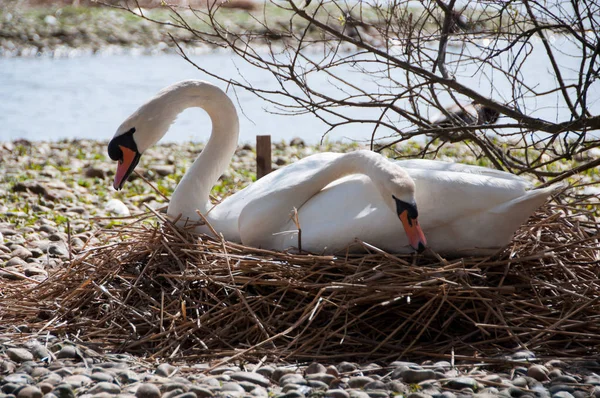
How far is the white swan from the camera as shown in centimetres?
410

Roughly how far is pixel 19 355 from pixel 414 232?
2.00 m

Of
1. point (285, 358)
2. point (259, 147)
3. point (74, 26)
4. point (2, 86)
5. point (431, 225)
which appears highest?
point (74, 26)

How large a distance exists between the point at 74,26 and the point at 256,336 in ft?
81.5

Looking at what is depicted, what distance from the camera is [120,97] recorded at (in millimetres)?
15945

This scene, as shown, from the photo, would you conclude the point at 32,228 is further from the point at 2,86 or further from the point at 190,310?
the point at 2,86

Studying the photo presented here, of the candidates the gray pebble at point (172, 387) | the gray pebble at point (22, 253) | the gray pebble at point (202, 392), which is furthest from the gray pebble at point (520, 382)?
the gray pebble at point (22, 253)

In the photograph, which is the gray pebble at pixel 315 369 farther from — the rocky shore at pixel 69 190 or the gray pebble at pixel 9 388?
the rocky shore at pixel 69 190

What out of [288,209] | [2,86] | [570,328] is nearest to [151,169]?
[288,209]

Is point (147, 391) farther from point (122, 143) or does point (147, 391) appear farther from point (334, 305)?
point (122, 143)

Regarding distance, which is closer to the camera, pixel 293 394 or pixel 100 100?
pixel 293 394

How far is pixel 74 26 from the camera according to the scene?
26.7m

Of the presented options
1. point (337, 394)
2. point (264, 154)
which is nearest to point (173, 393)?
point (337, 394)

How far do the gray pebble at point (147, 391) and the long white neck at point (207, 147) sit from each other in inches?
70.4

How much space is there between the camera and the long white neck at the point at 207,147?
16.3 feet
